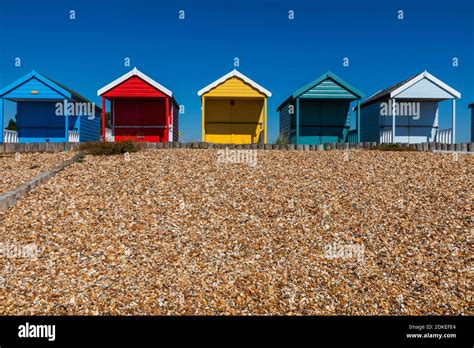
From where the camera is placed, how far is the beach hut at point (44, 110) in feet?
60.2

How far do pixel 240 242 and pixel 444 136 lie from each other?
16.5 meters

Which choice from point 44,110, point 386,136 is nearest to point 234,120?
point 386,136

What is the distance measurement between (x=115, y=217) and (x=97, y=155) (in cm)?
501

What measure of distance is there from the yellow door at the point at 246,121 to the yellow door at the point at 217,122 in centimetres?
22

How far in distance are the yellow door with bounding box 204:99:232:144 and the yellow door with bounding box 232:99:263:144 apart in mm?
225

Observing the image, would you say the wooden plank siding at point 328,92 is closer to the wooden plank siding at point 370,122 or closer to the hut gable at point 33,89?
the wooden plank siding at point 370,122

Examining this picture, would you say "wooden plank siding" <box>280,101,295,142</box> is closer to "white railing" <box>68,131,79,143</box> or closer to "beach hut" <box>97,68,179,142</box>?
"beach hut" <box>97,68,179,142</box>

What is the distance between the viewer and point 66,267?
5426 millimetres

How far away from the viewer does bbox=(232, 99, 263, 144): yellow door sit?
18891 millimetres

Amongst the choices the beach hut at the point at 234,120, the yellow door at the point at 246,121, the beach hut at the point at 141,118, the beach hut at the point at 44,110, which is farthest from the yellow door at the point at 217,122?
the beach hut at the point at 44,110

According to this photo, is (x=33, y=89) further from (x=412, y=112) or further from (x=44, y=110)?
(x=412, y=112)

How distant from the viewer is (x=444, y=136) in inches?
766
